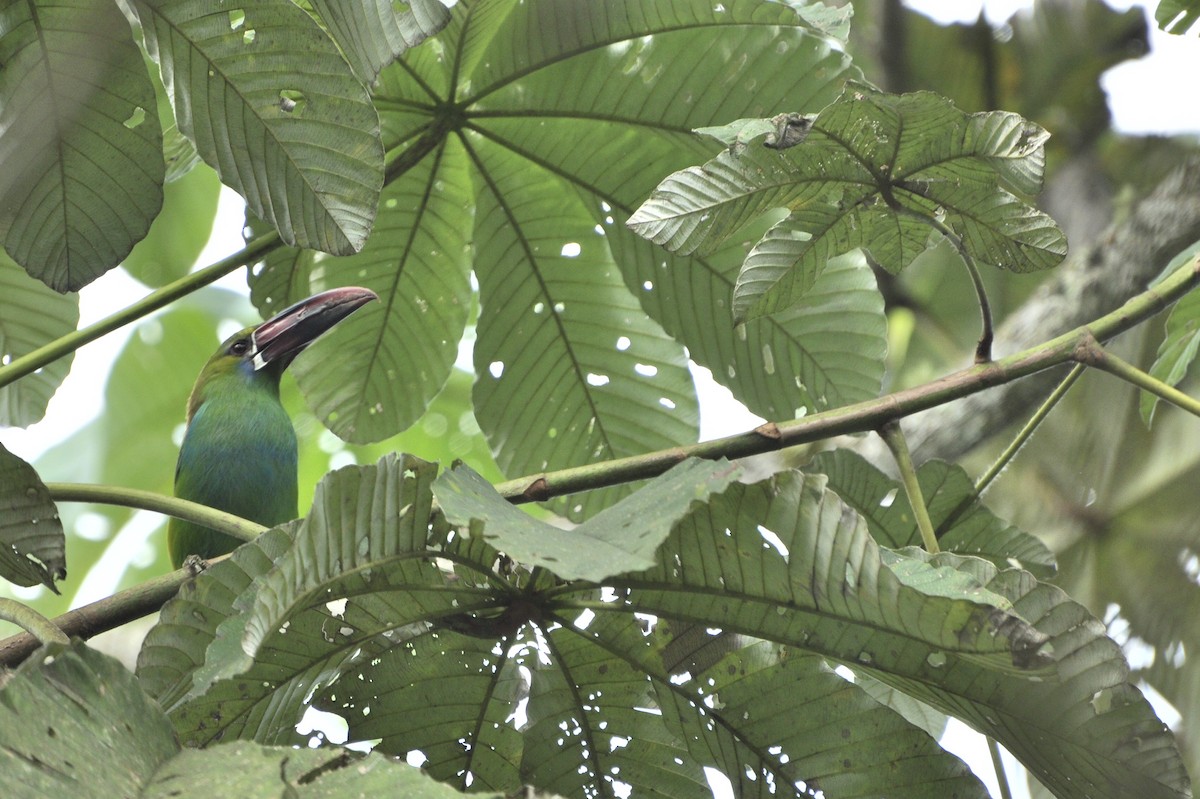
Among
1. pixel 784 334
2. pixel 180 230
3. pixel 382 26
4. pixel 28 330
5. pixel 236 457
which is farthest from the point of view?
pixel 180 230

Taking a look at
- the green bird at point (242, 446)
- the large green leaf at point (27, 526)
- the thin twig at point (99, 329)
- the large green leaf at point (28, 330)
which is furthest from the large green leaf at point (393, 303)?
the large green leaf at point (27, 526)

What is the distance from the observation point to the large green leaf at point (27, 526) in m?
1.54

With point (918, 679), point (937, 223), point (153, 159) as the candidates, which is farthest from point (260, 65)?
point (918, 679)

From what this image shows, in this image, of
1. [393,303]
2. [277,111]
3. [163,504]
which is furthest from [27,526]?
[393,303]

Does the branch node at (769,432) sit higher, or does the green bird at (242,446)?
the green bird at (242,446)

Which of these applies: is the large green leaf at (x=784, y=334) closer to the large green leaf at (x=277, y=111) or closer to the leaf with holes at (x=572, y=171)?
the leaf with holes at (x=572, y=171)

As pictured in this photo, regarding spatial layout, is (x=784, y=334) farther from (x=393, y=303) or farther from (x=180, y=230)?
(x=180, y=230)

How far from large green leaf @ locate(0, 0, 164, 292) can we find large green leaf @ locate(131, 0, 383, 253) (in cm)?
11

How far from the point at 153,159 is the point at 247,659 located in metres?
0.85

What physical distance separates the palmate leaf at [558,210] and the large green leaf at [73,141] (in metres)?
0.52

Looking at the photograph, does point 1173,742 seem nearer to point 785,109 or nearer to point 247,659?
point 247,659

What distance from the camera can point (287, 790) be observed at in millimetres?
915

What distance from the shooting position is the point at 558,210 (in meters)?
2.29

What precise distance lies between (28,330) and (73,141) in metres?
0.85
